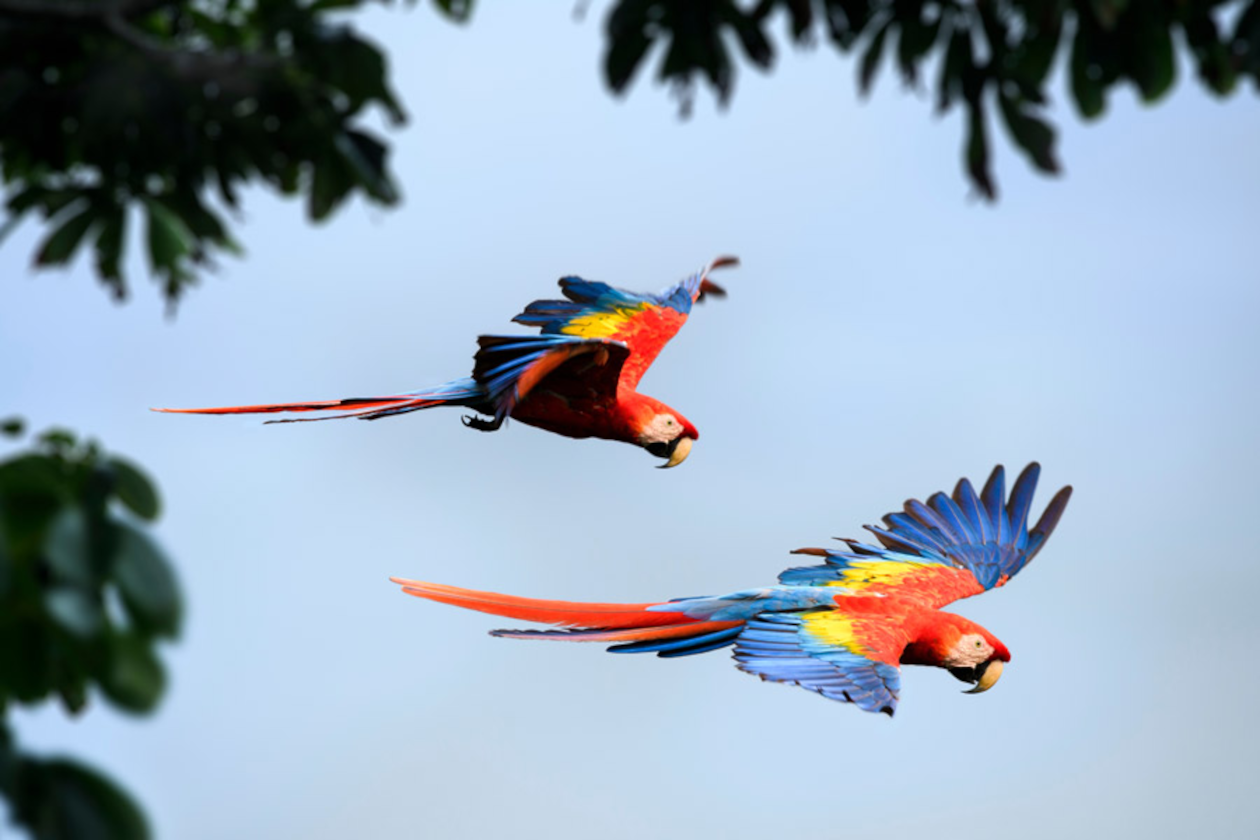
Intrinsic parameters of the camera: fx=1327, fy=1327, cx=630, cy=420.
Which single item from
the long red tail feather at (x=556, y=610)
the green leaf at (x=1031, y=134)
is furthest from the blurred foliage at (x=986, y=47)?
the long red tail feather at (x=556, y=610)

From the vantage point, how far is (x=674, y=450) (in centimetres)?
514

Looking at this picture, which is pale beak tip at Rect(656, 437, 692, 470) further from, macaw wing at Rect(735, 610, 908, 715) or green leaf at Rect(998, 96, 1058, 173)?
green leaf at Rect(998, 96, 1058, 173)

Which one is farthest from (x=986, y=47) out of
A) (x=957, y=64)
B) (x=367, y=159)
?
(x=367, y=159)

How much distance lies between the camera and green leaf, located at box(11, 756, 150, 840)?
5.46 feet

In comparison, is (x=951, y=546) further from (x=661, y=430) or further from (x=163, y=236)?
(x=163, y=236)

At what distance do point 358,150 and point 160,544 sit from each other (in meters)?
1.16

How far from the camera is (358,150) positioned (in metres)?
2.72

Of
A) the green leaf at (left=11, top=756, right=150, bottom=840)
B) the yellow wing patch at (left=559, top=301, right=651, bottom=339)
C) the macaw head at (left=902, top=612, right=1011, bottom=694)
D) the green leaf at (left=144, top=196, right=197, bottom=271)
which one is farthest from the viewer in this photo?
the yellow wing patch at (left=559, top=301, right=651, bottom=339)

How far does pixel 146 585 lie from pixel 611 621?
275cm

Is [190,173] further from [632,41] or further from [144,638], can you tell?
[144,638]

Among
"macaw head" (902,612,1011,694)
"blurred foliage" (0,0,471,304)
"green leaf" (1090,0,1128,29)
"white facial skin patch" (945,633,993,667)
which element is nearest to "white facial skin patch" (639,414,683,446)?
"macaw head" (902,612,1011,694)

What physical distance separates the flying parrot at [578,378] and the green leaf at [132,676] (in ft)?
6.50

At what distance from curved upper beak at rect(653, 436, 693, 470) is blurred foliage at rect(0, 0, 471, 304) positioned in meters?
2.39

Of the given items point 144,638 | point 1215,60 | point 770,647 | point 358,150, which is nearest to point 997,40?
point 1215,60
